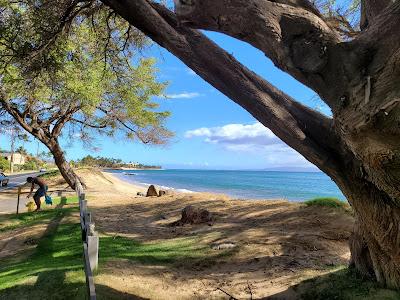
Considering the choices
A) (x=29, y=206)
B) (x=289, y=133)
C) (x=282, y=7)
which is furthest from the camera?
(x=29, y=206)

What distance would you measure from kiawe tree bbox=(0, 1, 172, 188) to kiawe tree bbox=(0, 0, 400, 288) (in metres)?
3.78

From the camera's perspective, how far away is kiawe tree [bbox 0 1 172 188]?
902 centimetres

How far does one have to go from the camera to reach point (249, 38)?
4.59m

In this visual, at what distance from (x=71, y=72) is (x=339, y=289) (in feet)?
30.1

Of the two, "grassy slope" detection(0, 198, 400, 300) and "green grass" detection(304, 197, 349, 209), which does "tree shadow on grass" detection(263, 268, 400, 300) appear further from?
"green grass" detection(304, 197, 349, 209)

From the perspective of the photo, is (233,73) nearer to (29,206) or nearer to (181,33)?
(181,33)

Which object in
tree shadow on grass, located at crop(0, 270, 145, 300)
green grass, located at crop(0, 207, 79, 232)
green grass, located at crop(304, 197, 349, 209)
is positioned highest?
green grass, located at crop(304, 197, 349, 209)

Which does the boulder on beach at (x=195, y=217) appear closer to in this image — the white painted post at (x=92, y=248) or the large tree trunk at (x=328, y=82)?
the white painted post at (x=92, y=248)

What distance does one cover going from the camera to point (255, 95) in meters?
4.74

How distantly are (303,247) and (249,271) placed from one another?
1.66 m

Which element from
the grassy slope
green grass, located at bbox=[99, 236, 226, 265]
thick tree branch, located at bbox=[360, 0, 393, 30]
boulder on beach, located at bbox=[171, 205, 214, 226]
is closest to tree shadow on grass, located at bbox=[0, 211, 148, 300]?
the grassy slope

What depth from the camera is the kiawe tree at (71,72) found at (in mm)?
9016

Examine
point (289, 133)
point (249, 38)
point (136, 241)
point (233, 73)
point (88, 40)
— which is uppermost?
point (88, 40)

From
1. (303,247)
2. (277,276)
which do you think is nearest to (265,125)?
(277,276)
